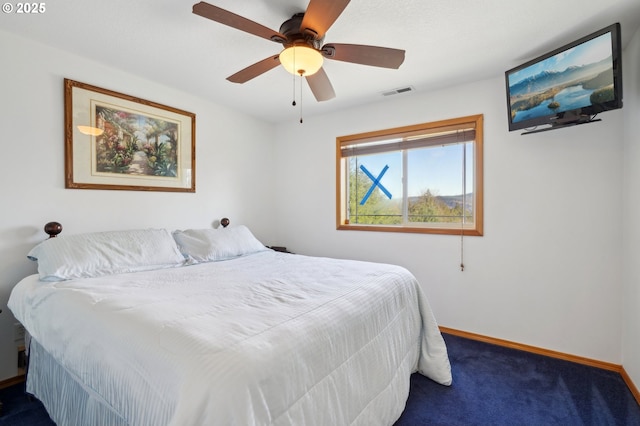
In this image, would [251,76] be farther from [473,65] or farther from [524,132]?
[524,132]

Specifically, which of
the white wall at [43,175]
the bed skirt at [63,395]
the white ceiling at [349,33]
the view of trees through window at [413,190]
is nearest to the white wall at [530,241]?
the view of trees through window at [413,190]

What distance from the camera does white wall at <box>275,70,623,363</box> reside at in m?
2.22

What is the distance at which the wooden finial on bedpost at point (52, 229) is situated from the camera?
207 cm

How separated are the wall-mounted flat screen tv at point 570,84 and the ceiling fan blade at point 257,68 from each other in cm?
180

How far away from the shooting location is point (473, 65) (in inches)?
94.7

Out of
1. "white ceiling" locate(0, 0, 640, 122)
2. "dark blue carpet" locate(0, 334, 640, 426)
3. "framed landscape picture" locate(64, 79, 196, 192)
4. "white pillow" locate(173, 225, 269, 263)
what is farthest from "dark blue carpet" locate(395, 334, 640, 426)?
"framed landscape picture" locate(64, 79, 196, 192)

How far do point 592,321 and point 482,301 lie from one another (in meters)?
0.75

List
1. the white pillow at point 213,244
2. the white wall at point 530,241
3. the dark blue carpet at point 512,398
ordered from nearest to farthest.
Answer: the dark blue carpet at point 512,398
the white wall at point 530,241
the white pillow at point 213,244

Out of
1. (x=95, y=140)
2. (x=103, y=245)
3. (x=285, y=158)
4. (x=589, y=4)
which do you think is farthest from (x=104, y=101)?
(x=589, y=4)

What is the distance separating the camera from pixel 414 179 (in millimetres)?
3203

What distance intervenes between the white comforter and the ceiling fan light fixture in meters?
1.33

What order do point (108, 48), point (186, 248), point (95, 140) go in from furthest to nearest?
point (186, 248)
point (95, 140)
point (108, 48)

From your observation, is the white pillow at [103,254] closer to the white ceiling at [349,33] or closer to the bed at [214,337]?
the bed at [214,337]
